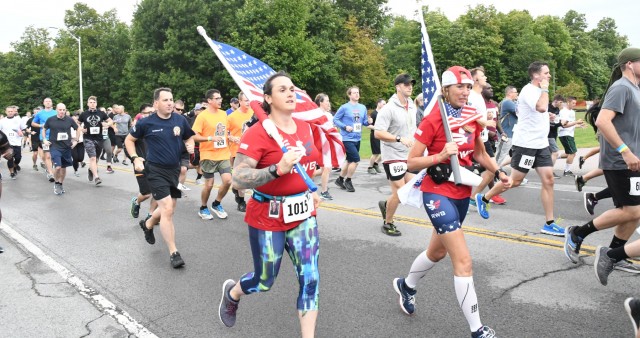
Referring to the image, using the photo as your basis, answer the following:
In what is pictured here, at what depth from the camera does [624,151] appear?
4184 mm

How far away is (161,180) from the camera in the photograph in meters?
6.00

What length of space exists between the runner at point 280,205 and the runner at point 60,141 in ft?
31.8

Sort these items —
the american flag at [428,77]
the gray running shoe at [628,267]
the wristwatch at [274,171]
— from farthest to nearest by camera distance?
the gray running shoe at [628,267]
the american flag at [428,77]
the wristwatch at [274,171]

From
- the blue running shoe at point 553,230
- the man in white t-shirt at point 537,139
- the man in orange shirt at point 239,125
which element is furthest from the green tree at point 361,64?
the blue running shoe at point 553,230

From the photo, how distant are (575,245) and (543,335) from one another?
5.99 feet

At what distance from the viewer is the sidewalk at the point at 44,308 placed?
156 inches

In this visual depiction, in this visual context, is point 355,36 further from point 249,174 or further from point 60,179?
point 249,174

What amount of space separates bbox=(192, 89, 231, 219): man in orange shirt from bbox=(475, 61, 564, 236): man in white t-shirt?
13.6 ft

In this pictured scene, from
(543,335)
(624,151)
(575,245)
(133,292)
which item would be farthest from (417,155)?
(133,292)

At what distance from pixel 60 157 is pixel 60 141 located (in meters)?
0.43

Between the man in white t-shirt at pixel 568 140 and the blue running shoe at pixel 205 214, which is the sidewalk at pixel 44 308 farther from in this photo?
the man in white t-shirt at pixel 568 140

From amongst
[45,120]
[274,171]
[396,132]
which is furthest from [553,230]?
[45,120]

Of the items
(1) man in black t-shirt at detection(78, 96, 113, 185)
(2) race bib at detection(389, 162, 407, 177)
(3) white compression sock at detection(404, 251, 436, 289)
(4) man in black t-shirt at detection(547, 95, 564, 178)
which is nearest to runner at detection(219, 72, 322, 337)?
(3) white compression sock at detection(404, 251, 436, 289)

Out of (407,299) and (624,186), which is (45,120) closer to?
(407,299)
